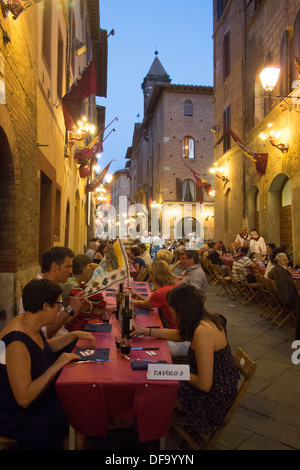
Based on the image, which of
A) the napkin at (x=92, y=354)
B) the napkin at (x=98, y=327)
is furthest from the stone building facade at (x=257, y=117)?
the napkin at (x=92, y=354)

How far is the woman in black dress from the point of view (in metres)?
2.15

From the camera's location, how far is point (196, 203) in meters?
30.1

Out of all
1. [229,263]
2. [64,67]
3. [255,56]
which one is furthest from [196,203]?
[64,67]

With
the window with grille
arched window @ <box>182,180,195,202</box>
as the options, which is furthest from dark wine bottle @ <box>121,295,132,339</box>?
arched window @ <box>182,180,195,202</box>

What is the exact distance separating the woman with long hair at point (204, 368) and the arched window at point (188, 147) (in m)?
29.3

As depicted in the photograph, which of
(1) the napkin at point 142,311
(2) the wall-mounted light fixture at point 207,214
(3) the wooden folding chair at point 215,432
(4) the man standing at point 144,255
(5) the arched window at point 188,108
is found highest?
(5) the arched window at point 188,108

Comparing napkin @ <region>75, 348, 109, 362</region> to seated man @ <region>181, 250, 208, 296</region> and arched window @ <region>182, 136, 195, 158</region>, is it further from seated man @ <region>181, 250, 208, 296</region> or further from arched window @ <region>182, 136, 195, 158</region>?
arched window @ <region>182, 136, 195, 158</region>

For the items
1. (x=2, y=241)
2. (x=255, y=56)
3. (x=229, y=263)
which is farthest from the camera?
(x=255, y=56)

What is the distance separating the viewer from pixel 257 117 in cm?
1400

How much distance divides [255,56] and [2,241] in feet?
41.5

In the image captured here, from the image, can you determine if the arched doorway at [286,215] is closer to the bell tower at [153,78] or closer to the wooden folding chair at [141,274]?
the wooden folding chair at [141,274]

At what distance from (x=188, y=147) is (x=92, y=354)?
29.9 m

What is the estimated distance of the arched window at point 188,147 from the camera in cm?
3111
